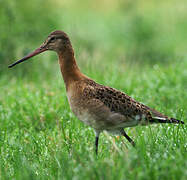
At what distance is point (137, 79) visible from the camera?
8109 millimetres

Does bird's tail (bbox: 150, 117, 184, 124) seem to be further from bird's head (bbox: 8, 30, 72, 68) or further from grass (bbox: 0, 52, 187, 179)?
bird's head (bbox: 8, 30, 72, 68)

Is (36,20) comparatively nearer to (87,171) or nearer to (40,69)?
(40,69)

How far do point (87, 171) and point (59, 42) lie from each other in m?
1.98

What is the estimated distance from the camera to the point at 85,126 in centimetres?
601

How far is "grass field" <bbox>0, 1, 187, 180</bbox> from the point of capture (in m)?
3.77

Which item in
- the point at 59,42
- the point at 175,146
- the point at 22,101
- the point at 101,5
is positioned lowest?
the point at 101,5

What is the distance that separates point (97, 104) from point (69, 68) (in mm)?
615

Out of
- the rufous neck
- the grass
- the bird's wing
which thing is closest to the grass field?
the grass

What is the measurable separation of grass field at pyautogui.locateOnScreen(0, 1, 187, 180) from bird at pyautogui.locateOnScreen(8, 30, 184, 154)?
186 mm

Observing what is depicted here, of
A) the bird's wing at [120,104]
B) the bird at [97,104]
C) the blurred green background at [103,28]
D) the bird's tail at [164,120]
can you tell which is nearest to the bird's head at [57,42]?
the bird at [97,104]

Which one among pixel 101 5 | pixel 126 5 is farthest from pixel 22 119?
pixel 101 5

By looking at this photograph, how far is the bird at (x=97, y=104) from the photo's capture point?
15.7ft

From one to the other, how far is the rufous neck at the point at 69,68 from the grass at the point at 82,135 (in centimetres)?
54

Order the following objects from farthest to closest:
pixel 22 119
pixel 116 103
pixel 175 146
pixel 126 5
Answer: pixel 126 5 → pixel 22 119 → pixel 116 103 → pixel 175 146
